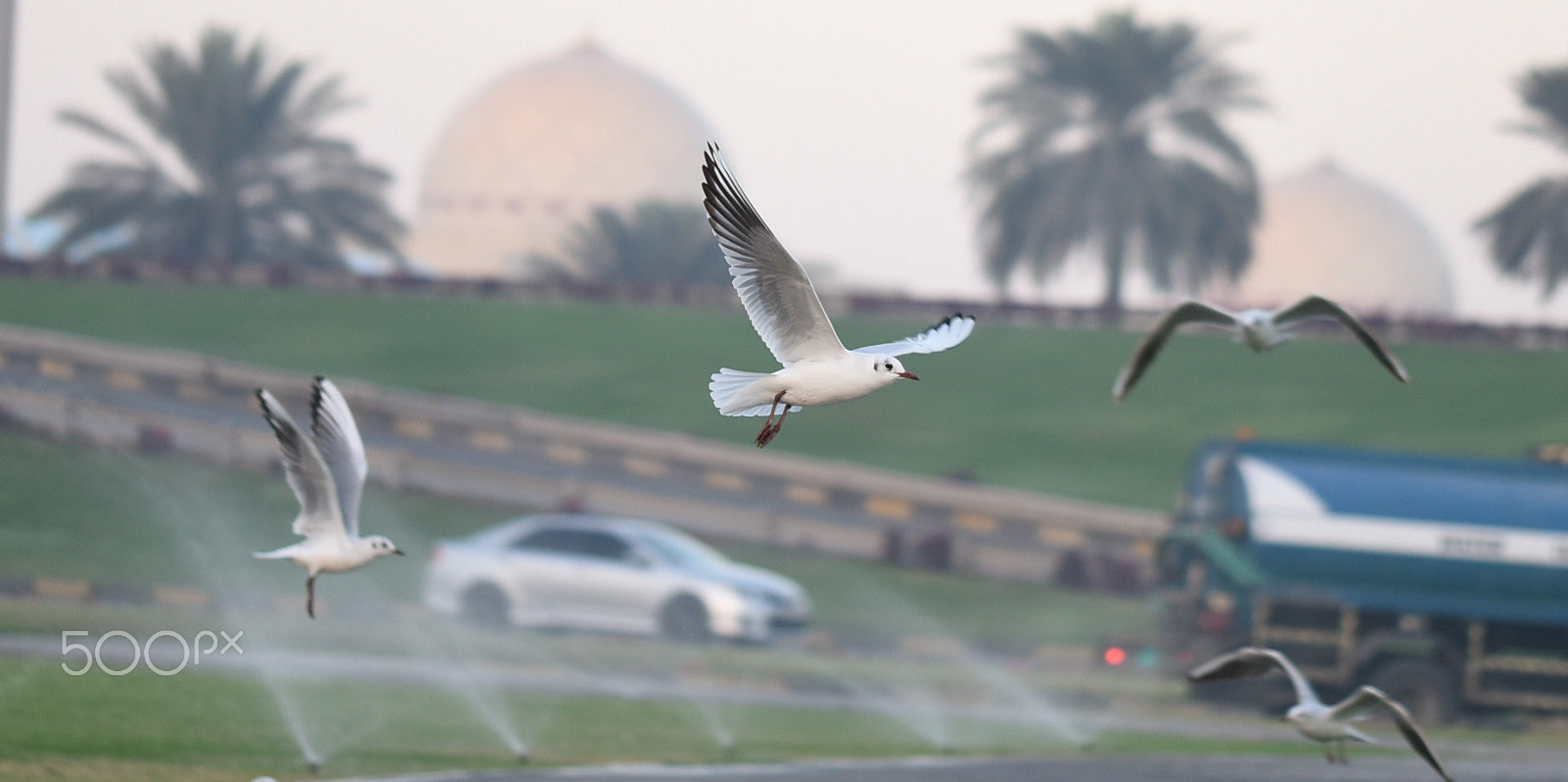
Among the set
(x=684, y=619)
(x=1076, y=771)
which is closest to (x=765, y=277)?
(x=1076, y=771)

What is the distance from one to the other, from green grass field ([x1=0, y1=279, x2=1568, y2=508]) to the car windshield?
14.5 meters

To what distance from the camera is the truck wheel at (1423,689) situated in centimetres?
2645

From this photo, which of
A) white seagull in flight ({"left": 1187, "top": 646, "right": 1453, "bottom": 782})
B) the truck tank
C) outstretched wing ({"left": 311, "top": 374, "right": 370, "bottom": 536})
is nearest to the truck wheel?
the truck tank

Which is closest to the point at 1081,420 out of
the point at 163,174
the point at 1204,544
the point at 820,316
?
the point at 1204,544

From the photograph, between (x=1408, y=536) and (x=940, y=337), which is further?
(x=1408, y=536)

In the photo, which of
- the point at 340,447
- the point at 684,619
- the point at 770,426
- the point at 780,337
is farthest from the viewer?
the point at 684,619

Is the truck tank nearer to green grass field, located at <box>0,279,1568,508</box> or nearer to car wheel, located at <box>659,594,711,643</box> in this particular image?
car wheel, located at <box>659,594,711,643</box>

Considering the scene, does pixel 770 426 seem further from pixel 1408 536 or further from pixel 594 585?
pixel 594 585

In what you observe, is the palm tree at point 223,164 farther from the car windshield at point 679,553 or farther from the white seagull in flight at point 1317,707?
the white seagull in flight at point 1317,707

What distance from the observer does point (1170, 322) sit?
451 inches

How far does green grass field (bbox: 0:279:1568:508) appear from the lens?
47469mm

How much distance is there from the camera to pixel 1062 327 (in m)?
63.0

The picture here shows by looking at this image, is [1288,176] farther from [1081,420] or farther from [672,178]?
[1081,420]

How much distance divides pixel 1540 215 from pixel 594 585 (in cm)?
4125
